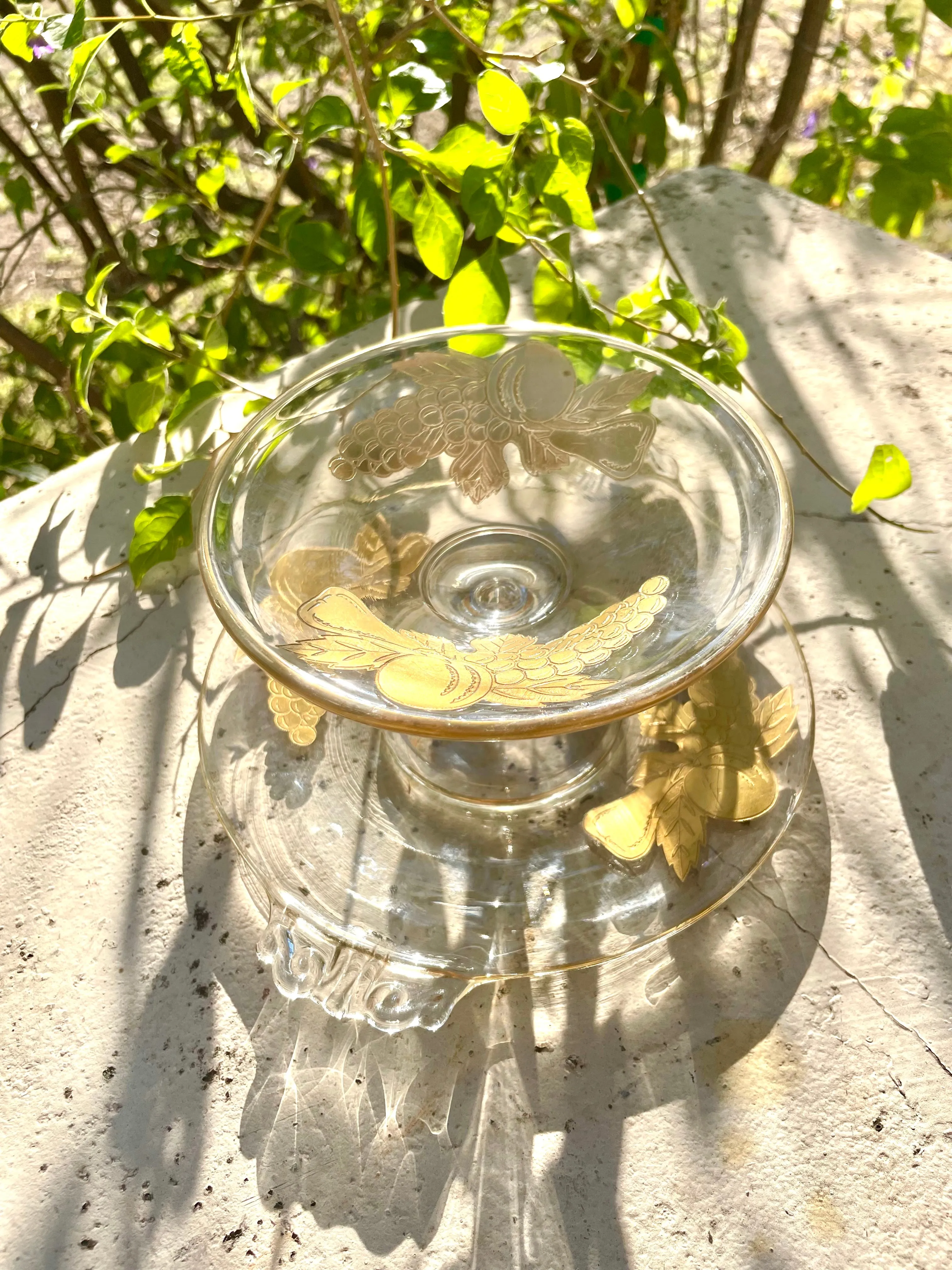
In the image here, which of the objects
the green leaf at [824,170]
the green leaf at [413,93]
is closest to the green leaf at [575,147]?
the green leaf at [413,93]

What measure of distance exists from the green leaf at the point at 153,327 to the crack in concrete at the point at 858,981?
1.93 feet

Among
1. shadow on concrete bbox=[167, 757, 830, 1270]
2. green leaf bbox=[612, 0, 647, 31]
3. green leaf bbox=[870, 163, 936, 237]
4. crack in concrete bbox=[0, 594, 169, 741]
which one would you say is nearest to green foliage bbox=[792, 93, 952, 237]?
green leaf bbox=[870, 163, 936, 237]

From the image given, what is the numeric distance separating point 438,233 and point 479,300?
0.05 meters

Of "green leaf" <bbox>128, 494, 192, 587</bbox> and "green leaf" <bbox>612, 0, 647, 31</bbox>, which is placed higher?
"green leaf" <bbox>612, 0, 647, 31</bbox>

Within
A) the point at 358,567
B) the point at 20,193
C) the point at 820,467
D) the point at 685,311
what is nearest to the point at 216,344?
the point at 358,567

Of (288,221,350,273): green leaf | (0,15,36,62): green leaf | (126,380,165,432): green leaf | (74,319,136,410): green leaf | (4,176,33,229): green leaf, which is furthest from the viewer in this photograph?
(4,176,33,229): green leaf

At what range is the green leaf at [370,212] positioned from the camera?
2.74ft

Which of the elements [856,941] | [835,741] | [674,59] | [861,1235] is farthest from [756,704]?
[674,59]

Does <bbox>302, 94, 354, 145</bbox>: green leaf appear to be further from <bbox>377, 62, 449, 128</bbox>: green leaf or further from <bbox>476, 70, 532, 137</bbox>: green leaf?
<bbox>476, 70, 532, 137</bbox>: green leaf

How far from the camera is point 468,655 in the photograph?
63 centimetres

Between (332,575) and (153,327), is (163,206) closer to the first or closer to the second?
(153,327)

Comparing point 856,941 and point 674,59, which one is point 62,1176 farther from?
point 674,59

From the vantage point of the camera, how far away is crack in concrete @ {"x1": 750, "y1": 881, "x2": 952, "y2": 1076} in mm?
593

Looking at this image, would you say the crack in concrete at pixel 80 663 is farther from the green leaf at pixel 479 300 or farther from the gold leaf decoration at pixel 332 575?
the green leaf at pixel 479 300
